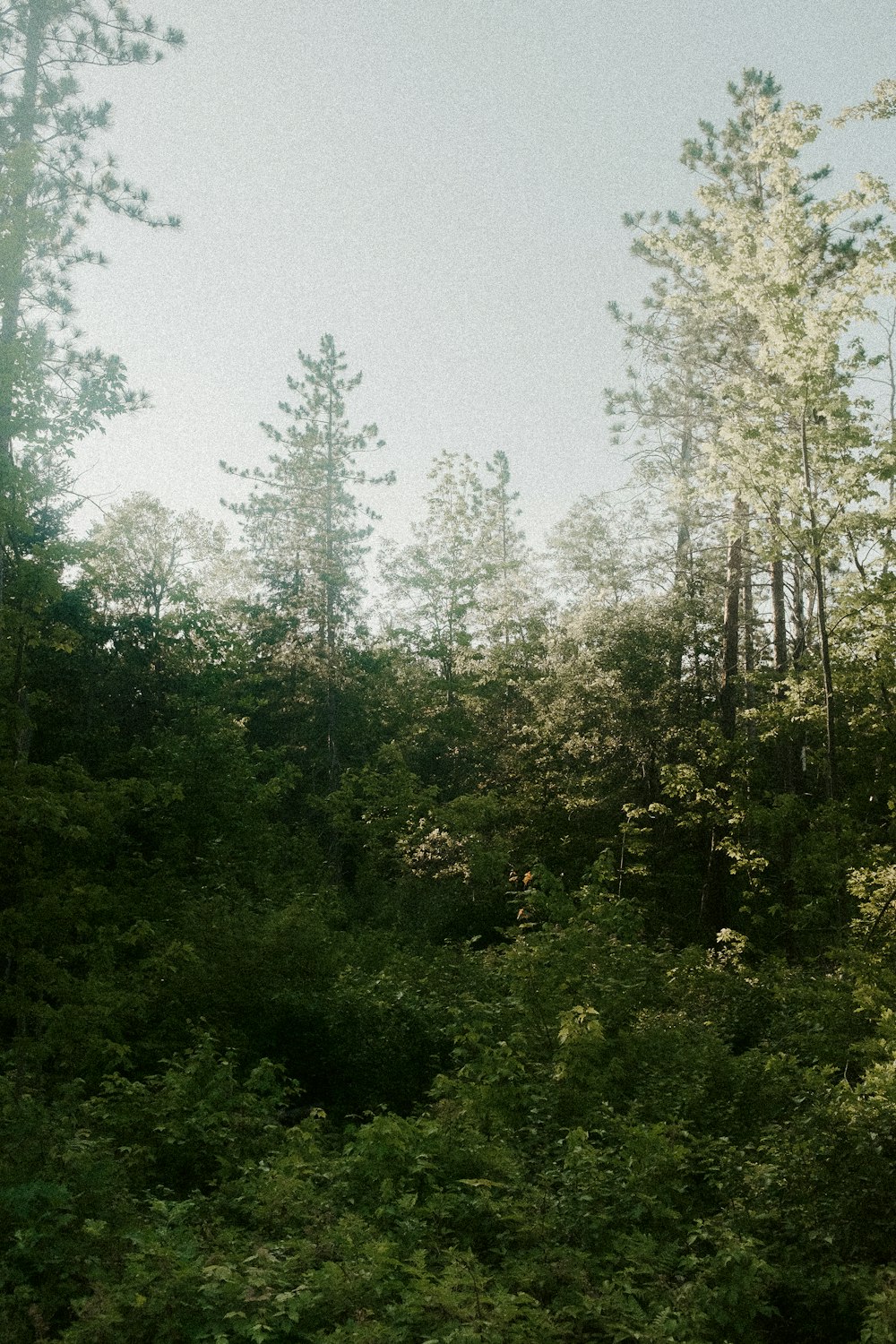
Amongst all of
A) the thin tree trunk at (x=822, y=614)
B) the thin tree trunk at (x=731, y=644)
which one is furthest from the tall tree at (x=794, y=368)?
the thin tree trunk at (x=731, y=644)

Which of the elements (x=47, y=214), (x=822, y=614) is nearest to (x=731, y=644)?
(x=822, y=614)

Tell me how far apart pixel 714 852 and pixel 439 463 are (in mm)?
15525

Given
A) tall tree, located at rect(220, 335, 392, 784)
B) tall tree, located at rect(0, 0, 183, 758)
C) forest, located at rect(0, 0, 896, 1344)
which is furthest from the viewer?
tall tree, located at rect(220, 335, 392, 784)

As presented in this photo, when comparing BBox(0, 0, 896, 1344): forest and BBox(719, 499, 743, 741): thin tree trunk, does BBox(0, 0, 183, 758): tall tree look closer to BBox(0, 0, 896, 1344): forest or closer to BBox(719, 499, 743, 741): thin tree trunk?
BBox(0, 0, 896, 1344): forest

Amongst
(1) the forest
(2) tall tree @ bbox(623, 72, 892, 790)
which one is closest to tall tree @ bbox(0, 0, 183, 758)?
(1) the forest

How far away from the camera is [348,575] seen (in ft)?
86.2

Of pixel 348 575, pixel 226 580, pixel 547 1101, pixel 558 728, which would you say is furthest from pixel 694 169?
pixel 226 580

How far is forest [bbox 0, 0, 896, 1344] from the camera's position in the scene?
464cm

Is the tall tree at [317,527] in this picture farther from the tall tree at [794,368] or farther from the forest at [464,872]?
the tall tree at [794,368]

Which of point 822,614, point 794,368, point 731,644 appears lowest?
point 822,614

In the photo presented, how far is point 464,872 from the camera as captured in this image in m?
18.8

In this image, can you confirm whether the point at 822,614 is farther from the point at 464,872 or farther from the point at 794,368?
the point at 464,872

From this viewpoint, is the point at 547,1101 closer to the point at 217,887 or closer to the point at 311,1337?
the point at 311,1337

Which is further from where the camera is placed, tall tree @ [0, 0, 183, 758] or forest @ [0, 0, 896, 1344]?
tall tree @ [0, 0, 183, 758]
